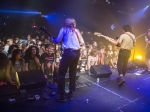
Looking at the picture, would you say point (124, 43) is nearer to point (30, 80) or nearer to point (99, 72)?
point (99, 72)

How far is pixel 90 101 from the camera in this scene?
3625 millimetres

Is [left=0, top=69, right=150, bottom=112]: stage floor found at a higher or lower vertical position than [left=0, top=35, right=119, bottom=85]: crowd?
lower

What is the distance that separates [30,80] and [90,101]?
1.76 metres

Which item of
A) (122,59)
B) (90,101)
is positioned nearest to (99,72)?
(122,59)

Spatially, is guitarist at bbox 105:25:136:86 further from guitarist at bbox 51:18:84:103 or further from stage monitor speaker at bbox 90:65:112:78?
guitarist at bbox 51:18:84:103

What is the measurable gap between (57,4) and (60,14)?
3.38 ft

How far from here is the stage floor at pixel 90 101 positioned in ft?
10.5

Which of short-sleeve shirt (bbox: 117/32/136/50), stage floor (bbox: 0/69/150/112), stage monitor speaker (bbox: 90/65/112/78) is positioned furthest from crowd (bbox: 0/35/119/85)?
short-sleeve shirt (bbox: 117/32/136/50)

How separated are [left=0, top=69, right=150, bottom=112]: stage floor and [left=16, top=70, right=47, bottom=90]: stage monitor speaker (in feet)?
0.45

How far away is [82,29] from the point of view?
38.8ft

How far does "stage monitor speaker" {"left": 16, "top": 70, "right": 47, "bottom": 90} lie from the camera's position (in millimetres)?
4086

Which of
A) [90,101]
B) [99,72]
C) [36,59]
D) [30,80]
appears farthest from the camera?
[99,72]

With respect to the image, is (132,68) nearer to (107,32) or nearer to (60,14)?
(107,32)

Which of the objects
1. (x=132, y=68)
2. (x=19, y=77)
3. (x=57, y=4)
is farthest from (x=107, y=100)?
(x=57, y=4)
